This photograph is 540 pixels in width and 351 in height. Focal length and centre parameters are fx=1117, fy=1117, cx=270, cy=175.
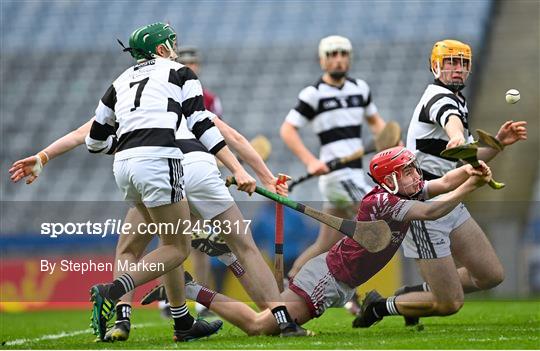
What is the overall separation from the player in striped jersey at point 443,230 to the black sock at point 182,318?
1207 millimetres

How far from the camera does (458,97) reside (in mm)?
6098

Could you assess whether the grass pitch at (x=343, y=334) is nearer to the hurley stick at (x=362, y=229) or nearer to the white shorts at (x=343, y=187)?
the hurley stick at (x=362, y=229)

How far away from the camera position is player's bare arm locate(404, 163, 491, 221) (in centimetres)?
516

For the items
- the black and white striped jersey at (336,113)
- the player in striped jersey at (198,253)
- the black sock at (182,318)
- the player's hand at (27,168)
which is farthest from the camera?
the black and white striped jersey at (336,113)

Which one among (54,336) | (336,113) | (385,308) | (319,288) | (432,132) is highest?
(432,132)

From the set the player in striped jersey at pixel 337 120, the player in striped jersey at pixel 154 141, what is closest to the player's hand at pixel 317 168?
the player in striped jersey at pixel 337 120

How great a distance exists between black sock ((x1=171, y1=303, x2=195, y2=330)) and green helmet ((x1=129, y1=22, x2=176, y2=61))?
4.29 ft

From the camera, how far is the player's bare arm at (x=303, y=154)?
328 inches

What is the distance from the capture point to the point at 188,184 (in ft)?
19.2

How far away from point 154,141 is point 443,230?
1.70 meters

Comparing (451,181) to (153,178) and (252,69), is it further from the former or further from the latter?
(252,69)

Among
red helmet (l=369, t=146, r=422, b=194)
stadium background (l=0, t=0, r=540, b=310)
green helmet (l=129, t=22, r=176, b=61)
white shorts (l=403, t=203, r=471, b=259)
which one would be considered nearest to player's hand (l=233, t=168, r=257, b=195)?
red helmet (l=369, t=146, r=422, b=194)

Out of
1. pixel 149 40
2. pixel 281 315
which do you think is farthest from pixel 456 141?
pixel 149 40

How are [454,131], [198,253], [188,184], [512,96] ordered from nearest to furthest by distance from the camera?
[512,96]
[454,131]
[188,184]
[198,253]
